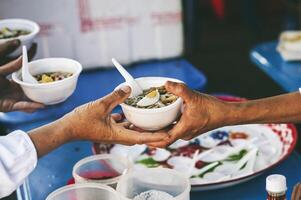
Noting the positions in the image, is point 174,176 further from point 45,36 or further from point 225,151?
point 45,36

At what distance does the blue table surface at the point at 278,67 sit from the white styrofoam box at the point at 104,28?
428 mm

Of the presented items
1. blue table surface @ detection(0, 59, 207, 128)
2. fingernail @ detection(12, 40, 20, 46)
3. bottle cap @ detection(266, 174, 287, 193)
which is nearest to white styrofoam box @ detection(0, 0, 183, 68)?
blue table surface @ detection(0, 59, 207, 128)

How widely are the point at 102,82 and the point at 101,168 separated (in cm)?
99

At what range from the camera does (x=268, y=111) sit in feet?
5.11

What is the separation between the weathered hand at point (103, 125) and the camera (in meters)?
1.41

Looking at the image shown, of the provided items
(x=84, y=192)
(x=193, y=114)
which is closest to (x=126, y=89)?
(x=193, y=114)

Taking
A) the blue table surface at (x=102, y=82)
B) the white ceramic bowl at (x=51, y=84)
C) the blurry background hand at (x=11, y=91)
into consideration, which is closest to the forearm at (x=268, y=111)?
the white ceramic bowl at (x=51, y=84)

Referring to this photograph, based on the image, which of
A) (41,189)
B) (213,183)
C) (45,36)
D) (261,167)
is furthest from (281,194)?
(45,36)

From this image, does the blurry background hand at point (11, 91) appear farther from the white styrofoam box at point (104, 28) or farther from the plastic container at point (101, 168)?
Result: the white styrofoam box at point (104, 28)

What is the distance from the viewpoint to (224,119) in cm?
152

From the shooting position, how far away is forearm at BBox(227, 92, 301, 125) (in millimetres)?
1528

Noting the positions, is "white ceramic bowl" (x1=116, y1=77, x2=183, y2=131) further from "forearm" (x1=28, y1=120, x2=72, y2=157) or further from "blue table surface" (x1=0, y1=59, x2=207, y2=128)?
"blue table surface" (x1=0, y1=59, x2=207, y2=128)

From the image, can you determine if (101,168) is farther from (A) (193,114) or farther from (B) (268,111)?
(B) (268,111)

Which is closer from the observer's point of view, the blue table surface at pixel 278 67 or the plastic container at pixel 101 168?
the plastic container at pixel 101 168
